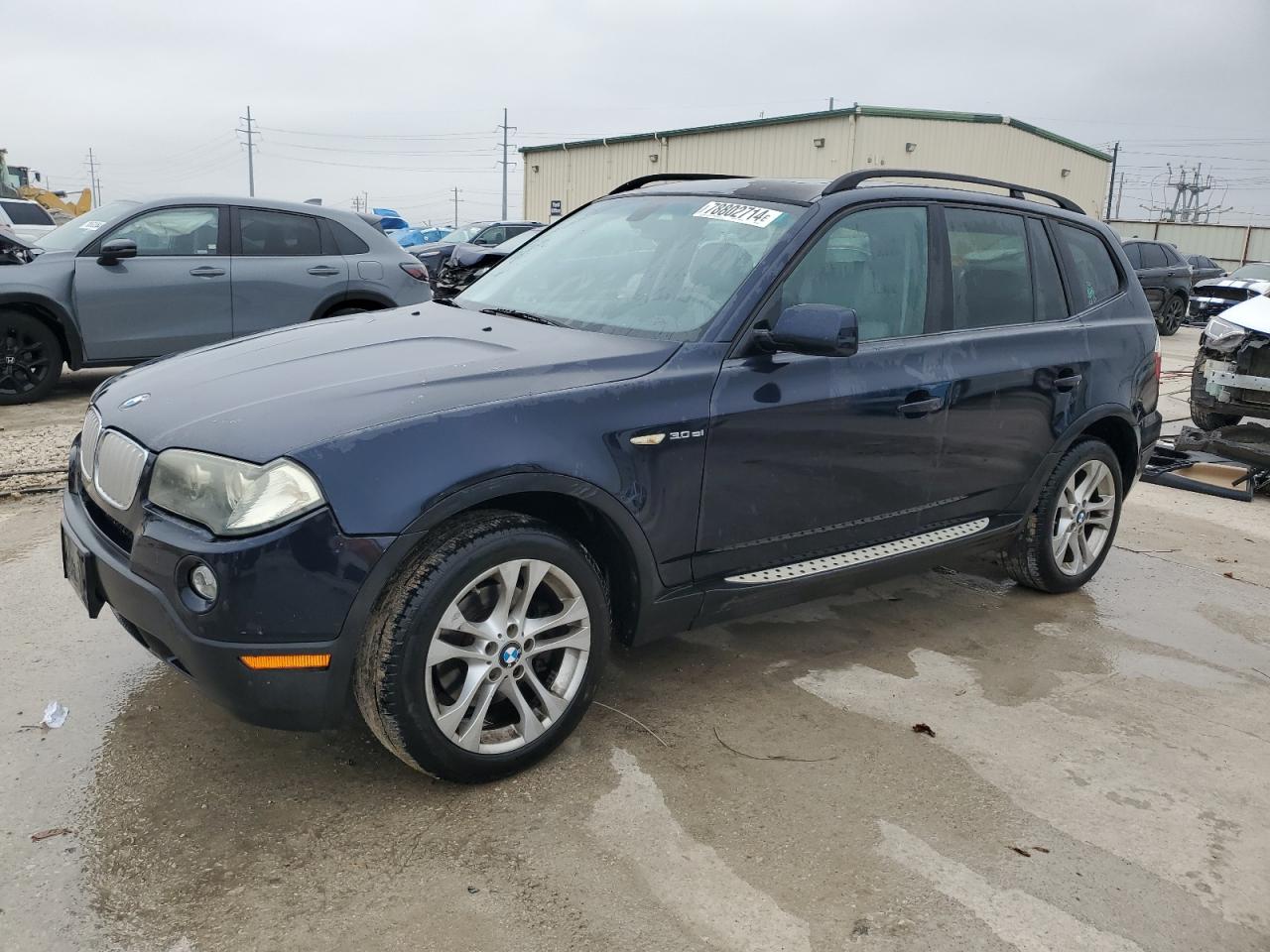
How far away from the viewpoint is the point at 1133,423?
4656mm

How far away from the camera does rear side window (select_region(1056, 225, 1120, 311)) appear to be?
4492 millimetres

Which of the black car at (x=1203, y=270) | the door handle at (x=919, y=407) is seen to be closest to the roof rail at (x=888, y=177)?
the door handle at (x=919, y=407)

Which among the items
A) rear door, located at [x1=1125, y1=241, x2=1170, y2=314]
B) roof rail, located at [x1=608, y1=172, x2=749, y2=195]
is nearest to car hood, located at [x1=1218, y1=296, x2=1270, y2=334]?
roof rail, located at [x1=608, y1=172, x2=749, y2=195]

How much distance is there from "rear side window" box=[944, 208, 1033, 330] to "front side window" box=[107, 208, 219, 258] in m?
6.27

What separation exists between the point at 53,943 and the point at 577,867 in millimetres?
1164

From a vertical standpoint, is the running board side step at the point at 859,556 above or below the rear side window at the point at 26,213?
below

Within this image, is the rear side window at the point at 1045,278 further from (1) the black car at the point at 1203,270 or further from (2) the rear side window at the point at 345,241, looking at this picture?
(1) the black car at the point at 1203,270

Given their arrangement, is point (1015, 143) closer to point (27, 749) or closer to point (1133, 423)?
point (1133, 423)

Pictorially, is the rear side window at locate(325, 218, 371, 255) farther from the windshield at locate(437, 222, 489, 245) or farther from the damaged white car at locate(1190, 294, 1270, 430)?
the windshield at locate(437, 222, 489, 245)

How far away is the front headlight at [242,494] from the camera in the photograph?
2400 millimetres

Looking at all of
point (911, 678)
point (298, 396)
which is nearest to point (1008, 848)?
point (911, 678)

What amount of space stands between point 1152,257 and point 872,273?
18835 mm

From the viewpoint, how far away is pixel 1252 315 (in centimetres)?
695

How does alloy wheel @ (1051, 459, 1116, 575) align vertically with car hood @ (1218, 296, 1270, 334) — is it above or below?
below
